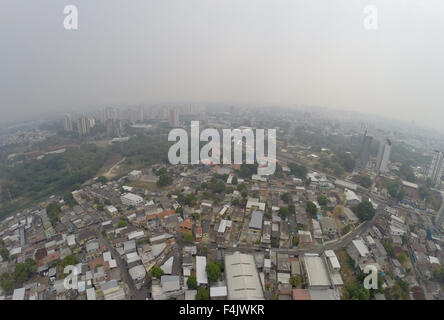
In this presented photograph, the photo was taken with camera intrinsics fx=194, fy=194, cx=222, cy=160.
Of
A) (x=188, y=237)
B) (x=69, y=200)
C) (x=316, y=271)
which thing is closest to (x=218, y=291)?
(x=188, y=237)

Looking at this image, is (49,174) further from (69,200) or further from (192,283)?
(192,283)

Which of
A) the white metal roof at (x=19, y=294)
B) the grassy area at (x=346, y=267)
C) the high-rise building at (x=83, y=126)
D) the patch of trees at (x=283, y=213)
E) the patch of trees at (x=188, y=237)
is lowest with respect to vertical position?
the white metal roof at (x=19, y=294)

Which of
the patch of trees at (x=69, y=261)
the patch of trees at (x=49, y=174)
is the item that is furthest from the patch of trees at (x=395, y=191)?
the patch of trees at (x=49, y=174)

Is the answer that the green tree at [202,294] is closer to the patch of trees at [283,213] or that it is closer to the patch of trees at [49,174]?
the patch of trees at [283,213]

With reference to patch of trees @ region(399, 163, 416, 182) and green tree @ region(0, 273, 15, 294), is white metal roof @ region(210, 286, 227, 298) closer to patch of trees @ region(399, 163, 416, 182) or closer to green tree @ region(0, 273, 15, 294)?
green tree @ region(0, 273, 15, 294)

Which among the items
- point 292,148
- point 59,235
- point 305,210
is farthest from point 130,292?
point 292,148

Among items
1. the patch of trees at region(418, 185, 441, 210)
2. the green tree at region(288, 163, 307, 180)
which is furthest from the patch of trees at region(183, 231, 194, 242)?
the patch of trees at region(418, 185, 441, 210)
